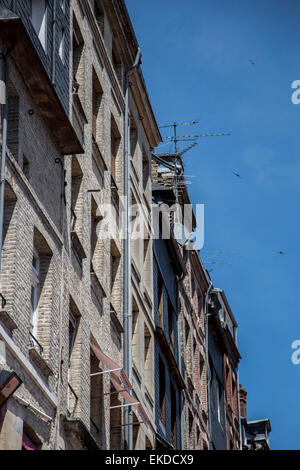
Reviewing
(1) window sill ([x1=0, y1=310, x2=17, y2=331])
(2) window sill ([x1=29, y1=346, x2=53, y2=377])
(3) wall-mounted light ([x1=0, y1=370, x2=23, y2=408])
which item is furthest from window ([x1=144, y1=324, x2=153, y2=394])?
(3) wall-mounted light ([x1=0, y1=370, x2=23, y2=408])

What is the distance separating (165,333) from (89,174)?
1261 cm

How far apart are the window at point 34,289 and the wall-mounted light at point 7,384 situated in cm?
394

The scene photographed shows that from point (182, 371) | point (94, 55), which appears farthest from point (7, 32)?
point (182, 371)

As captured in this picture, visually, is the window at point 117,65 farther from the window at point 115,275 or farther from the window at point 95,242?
the window at point 95,242

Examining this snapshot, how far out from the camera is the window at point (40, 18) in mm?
25413

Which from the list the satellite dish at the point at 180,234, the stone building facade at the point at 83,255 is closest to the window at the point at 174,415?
the stone building facade at the point at 83,255

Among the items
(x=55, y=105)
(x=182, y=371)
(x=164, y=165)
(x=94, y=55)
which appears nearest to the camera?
(x=55, y=105)

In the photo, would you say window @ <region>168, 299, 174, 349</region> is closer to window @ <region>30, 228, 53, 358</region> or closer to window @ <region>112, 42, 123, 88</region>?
window @ <region>112, 42, 123, 88</region>

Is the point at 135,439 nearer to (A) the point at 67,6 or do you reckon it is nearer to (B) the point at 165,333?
(B) the point at 165,333

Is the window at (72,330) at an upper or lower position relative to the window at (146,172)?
lower

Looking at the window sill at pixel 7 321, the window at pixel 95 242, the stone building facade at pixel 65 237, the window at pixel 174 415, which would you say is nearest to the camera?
the window sill at pixel 7 321

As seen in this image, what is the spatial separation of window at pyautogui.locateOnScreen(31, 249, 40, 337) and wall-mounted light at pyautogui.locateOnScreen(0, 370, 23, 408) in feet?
12.9
